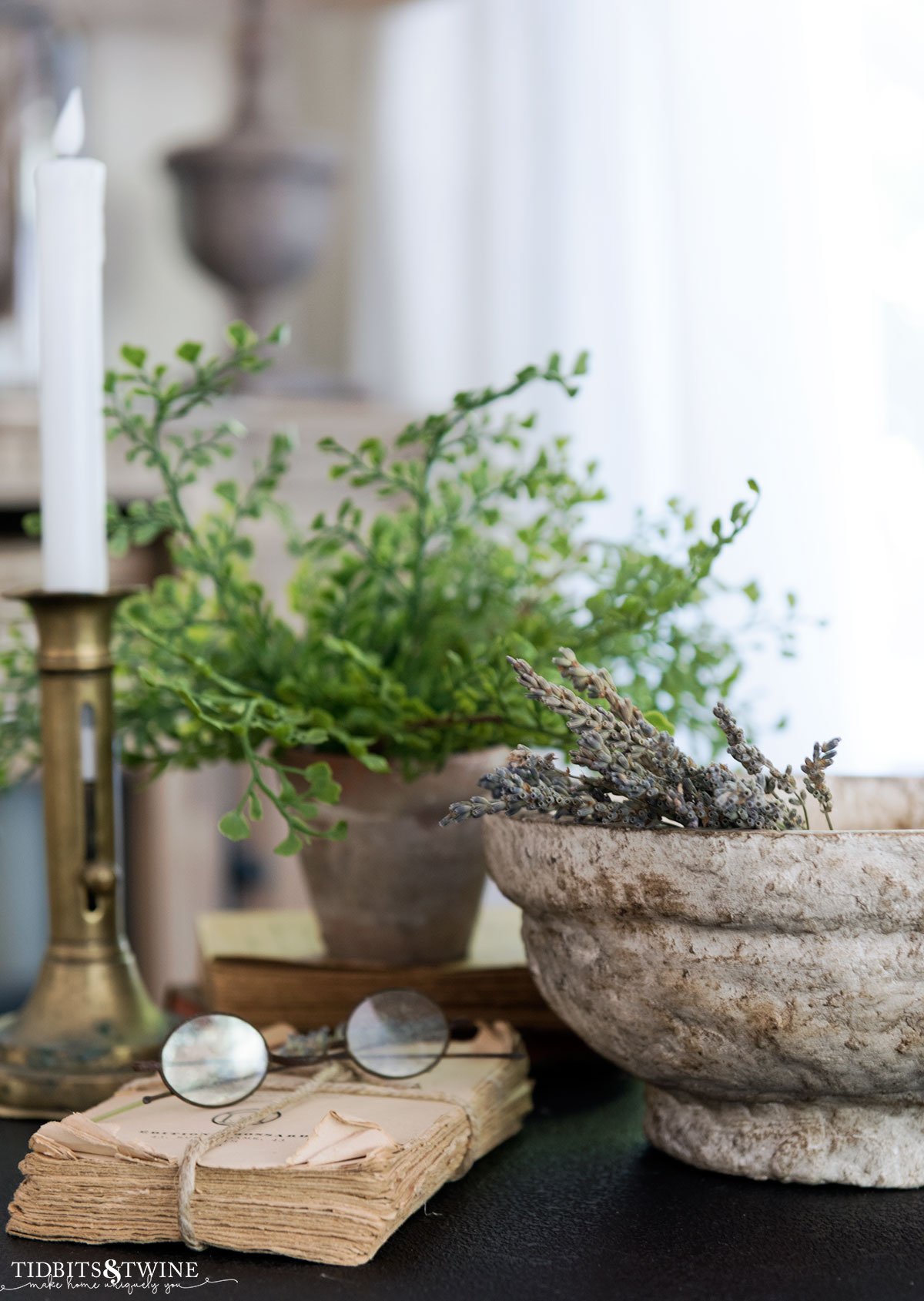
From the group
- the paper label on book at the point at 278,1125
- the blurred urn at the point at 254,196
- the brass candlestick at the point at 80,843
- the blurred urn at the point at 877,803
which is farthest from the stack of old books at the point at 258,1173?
the blurred urn at the point at 254,196

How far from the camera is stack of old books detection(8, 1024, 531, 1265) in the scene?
1.71 feet

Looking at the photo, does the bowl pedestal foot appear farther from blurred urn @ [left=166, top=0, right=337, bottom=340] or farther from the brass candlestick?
blurred urn @ [left=166, top=0, right=337, bottom=340]

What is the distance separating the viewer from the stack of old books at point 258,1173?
52cm

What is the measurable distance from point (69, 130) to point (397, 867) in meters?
0.46

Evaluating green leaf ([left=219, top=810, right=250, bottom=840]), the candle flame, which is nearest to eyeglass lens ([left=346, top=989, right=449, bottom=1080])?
green leaf ([left=219, top=810, right=250, bottom=840])

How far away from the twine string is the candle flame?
1.71 ft

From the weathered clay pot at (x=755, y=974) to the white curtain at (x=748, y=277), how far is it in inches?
35.1

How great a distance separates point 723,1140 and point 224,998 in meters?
0.32

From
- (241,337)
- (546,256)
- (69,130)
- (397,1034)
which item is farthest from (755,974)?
(546,256)

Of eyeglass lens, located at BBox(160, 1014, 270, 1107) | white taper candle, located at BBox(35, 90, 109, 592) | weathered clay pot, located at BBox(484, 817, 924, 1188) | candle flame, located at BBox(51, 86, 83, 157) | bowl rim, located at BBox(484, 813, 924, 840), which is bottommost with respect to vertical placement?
eyeglass lens, located at BBox(160, 1014, 270, 1107)

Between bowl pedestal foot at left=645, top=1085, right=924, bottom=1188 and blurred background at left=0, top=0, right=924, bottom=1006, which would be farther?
blurred background at left=0, top=0, right=924, bottom=1006

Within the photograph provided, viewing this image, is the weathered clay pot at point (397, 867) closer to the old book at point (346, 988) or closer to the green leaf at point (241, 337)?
the old book at point (346, 988)

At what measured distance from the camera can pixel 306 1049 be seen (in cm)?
68

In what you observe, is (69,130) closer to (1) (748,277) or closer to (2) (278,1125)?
(2) (278,1125)
